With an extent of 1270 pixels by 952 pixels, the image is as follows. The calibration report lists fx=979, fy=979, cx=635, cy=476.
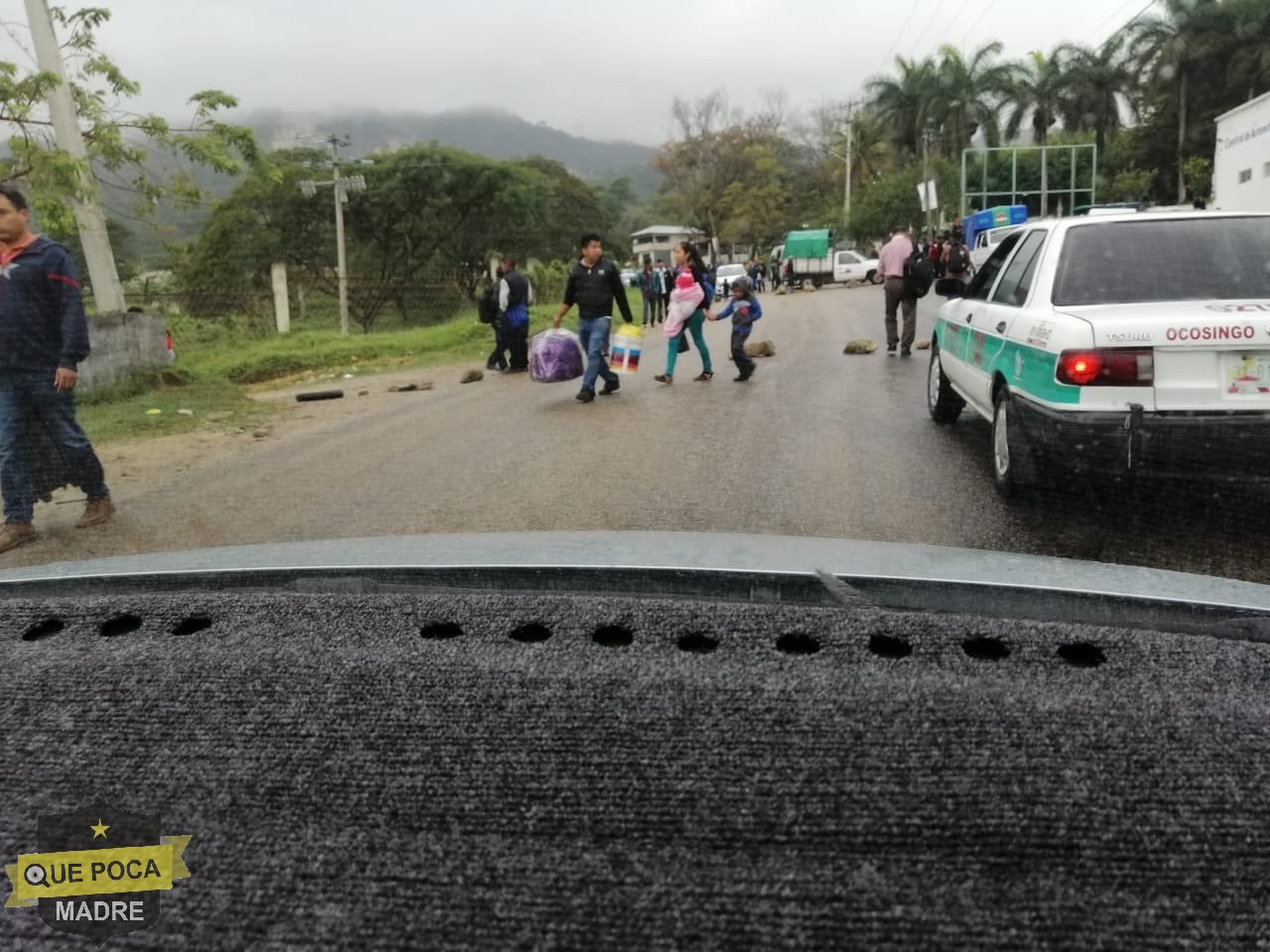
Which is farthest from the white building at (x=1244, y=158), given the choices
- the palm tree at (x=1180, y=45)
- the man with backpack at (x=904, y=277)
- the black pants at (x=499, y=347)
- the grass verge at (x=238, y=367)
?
the palm tree at (x=1180, y=45)

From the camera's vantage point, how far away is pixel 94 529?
5.34 metres

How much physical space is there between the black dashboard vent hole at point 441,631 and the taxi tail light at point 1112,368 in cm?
335

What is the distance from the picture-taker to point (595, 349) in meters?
9.91

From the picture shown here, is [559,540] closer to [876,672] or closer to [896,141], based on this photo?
[876,672]

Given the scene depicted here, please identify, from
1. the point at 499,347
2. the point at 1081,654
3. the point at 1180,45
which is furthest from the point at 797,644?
the point at 1180,45

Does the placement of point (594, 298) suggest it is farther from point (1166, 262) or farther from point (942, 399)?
point (1166, 262)

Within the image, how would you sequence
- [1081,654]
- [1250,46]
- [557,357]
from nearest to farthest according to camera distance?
[1081,654], [557,357], [1250,46]

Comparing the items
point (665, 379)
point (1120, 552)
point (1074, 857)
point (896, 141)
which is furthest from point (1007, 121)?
point (1074, 857)

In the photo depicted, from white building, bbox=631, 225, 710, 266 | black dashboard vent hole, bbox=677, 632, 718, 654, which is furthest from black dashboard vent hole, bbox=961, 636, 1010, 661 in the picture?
white building, bbox=631, 225, 710, 266

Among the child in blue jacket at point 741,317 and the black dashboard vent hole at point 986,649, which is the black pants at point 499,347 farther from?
the black dashboard vent hole at point 986,649

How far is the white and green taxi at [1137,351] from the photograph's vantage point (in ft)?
12.9

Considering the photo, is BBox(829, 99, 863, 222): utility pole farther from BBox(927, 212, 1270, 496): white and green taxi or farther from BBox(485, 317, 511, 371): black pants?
BBox(927, 212, 1270, 496): white and green taxi

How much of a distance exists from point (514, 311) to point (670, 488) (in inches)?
333

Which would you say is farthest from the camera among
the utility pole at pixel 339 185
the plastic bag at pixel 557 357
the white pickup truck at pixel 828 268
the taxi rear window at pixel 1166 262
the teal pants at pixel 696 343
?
the white pickup truck at pixel 828 268
